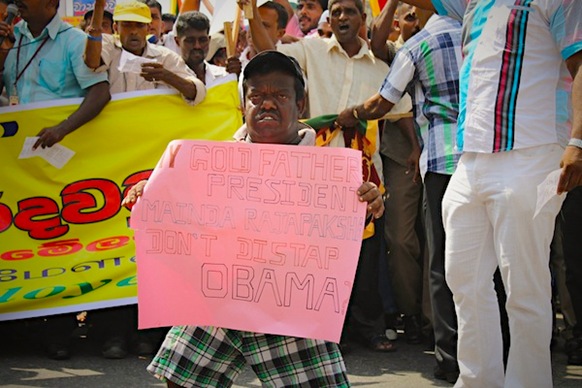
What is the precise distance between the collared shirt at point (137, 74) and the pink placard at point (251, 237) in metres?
3.20

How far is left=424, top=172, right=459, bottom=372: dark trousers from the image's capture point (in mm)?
5566

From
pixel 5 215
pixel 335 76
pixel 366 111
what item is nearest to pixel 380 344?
pixel 366 111

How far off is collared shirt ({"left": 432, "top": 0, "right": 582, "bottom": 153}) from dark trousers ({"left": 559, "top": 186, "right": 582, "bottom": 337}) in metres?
1.84

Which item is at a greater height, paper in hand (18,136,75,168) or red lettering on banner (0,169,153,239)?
paper in hand (18,136,75,168)

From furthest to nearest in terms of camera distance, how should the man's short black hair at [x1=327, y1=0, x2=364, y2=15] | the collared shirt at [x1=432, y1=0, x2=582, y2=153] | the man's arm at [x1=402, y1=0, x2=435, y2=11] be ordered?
1. the man's short black hair at [x1=327, y1=0, x2=364, y2=15]
2. the man's arm at [x1=402, y1=0, x2=435, y2=11]
3. the collared shirt at [x1=432, y1=0, x2=582, y2=153]

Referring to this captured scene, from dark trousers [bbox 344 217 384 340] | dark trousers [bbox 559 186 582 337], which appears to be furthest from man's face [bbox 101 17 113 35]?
dark trousers [bbox 559 186 582 337]

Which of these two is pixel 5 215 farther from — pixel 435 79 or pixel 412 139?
pixel 435 79

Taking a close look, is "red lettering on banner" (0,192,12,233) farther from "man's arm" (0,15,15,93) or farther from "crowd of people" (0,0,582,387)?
"man's arm" (0,15,15,93)

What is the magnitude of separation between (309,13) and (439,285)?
3787 mm

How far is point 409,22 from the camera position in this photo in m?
6.88

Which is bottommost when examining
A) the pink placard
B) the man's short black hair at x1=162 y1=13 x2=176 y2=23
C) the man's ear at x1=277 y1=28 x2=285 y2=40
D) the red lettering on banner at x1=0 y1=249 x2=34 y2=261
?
the red lettering on banner at x1=0 y1=249 x2=34 y2=261

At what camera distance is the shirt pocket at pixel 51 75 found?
21.6 feet

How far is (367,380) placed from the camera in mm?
5797

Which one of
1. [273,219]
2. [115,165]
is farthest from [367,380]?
[273,219]
